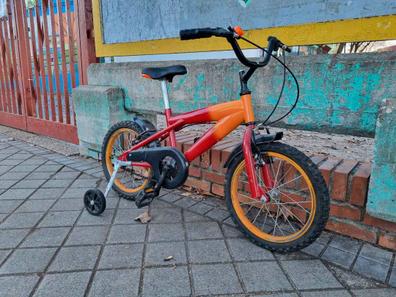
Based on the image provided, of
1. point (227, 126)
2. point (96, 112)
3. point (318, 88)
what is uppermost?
point (318, 88)

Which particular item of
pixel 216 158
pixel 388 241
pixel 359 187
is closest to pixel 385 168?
pixel 359 187

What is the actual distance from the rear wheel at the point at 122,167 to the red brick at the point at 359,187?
5.45 feet

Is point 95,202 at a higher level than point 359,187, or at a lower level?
lower

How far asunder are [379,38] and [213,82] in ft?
4.22

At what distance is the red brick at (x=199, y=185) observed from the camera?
9.85ft

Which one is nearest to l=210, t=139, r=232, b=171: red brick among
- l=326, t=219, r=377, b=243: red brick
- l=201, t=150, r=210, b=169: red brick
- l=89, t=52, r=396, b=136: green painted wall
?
l=201, t=150, r=210, b=169: red brick

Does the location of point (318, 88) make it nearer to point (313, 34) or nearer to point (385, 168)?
point (313, 34)

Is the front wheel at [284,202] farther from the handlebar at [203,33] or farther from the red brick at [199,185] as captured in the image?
the handlebar at [203,33]

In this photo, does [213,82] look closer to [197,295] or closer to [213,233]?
[213,233]

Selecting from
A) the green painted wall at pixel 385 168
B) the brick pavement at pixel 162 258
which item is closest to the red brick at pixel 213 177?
the brick pavement at pixel 162 258

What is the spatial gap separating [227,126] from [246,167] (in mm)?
311

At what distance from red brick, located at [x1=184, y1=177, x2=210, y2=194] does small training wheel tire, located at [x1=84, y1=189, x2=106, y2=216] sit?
2.87 ft

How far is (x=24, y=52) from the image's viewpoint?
5320 millimetres

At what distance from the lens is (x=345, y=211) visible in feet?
7.28
